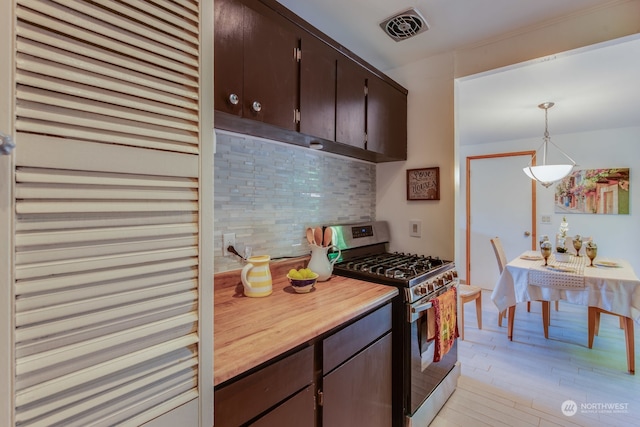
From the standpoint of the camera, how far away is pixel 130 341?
1.87 feet

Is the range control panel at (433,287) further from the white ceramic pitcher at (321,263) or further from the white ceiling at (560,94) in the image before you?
the white ceiling at (560,94)

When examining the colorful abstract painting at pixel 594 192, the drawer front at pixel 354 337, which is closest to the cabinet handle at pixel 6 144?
the drawer front at pixel 354 337

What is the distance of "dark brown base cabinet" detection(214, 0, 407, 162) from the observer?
1155 mm

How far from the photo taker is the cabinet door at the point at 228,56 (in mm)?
1103

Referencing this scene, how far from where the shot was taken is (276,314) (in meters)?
1.19

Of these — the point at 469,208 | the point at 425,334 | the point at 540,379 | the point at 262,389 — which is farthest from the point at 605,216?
the point at 262,389

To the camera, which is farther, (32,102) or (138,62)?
(138,62)

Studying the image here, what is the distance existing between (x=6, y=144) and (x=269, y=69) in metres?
1.04

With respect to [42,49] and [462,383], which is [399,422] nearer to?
[462,383]

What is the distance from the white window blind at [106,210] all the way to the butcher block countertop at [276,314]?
9.5 inches

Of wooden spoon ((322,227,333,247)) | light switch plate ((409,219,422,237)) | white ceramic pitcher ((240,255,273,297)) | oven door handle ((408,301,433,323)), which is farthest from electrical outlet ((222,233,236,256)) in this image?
→ light switch plate ((409,219,422,237))

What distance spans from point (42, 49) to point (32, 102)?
3.4 inches

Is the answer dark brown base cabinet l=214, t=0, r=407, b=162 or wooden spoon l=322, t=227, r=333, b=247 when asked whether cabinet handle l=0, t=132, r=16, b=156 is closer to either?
dark brown base cabinet l=214, t=0, r=407, b=162

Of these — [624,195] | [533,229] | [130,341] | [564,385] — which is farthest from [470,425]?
[624,195]
